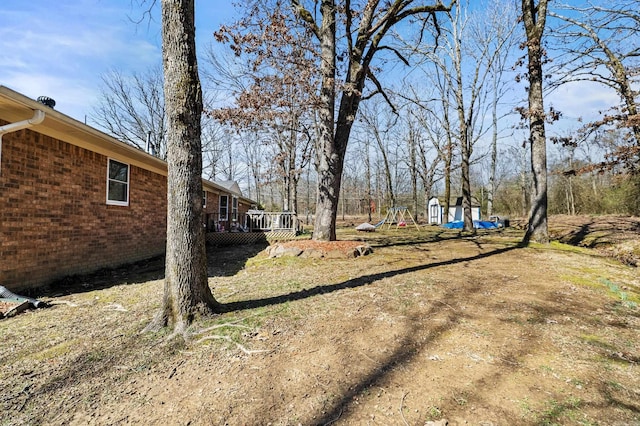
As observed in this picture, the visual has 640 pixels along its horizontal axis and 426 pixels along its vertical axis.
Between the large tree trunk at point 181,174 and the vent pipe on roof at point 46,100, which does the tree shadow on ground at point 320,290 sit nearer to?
the large tree trunk at point 181,174

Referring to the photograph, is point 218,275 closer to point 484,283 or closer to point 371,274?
point 371,274

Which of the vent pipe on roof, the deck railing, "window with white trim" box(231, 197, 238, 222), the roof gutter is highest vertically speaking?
the vent pipe on roof

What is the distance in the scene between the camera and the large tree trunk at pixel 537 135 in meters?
7.38

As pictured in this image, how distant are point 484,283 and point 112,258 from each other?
804cm

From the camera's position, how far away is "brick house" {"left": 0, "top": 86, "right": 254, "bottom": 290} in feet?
15.4

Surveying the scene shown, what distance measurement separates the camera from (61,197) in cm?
572

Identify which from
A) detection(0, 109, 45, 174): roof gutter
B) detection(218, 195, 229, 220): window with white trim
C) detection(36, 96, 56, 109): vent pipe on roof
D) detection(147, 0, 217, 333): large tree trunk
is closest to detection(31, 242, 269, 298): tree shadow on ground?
detection(0, 109, 45, 174): roof gutter

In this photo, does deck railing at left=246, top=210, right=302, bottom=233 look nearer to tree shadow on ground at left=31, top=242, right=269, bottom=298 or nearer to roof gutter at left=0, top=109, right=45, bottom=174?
tree shadow on ground at left=31, top=242, right=269, bottom=298

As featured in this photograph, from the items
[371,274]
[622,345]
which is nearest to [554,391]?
[622,345]

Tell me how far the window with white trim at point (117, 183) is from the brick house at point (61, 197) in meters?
0.02

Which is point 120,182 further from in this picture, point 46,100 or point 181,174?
point 181,174

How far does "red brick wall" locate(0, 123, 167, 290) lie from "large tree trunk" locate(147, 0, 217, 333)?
3730mm

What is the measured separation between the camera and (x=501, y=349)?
2420mm

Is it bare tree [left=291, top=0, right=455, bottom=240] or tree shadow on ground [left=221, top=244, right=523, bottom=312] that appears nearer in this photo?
tree shadow on ground [left=221, top=244, right=523, bottom=312]
